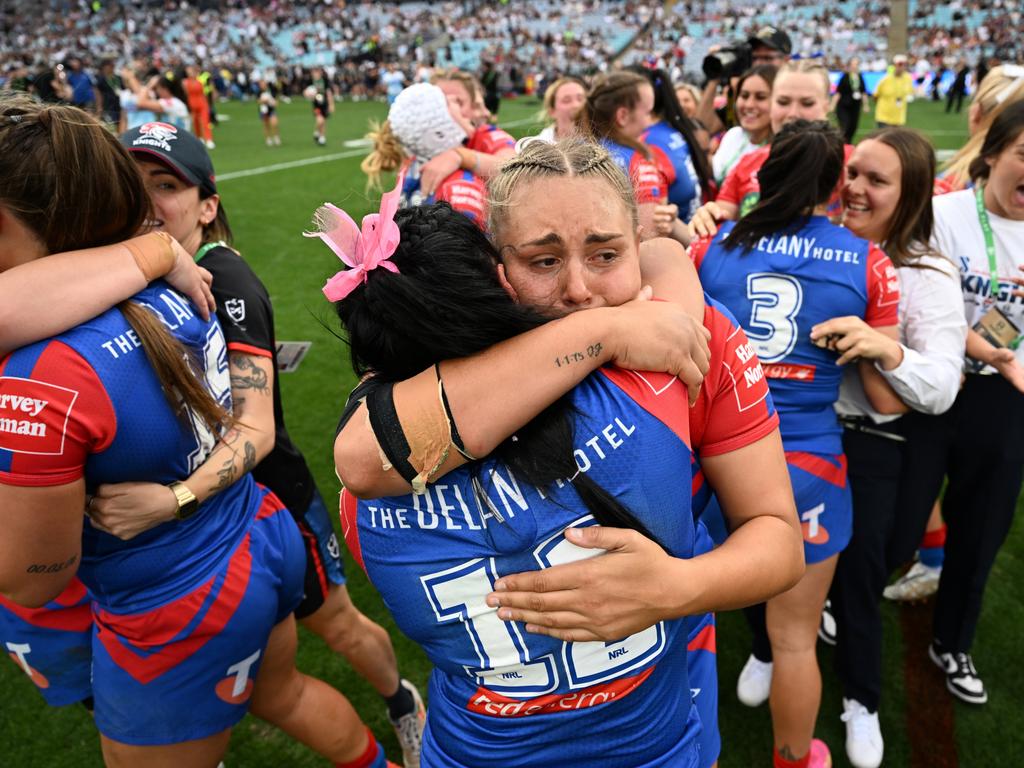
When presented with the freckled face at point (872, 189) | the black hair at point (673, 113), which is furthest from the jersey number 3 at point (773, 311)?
the black hair at point (673, 113)

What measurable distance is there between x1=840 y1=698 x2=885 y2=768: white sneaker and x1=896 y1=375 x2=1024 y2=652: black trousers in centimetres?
61

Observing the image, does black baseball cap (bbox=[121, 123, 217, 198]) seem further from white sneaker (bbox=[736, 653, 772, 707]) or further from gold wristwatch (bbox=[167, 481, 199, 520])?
white sneaker (bbox=[736, 653, 772, 707])

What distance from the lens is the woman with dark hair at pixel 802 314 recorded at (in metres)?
2.19

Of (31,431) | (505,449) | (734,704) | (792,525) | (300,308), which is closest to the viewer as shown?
(505,449)

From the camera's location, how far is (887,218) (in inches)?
97.9

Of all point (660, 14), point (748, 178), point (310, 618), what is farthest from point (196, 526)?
point (660, 14)

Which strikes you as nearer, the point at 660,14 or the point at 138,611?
the point at 138,611

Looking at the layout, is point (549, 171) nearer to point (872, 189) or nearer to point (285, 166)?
point (872, 189)

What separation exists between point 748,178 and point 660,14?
41.6 metres

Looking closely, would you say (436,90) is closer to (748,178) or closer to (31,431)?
(748,178)

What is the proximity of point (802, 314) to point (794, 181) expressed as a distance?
417mm

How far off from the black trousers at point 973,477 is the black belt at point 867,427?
0.23m

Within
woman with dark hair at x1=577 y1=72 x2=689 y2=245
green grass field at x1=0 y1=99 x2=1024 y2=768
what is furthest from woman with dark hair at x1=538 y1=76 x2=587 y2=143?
green grass field at x1=0 y1=99 x2=1024 y2=768

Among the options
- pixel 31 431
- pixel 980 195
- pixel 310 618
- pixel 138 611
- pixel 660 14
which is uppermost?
pixel 31 431
